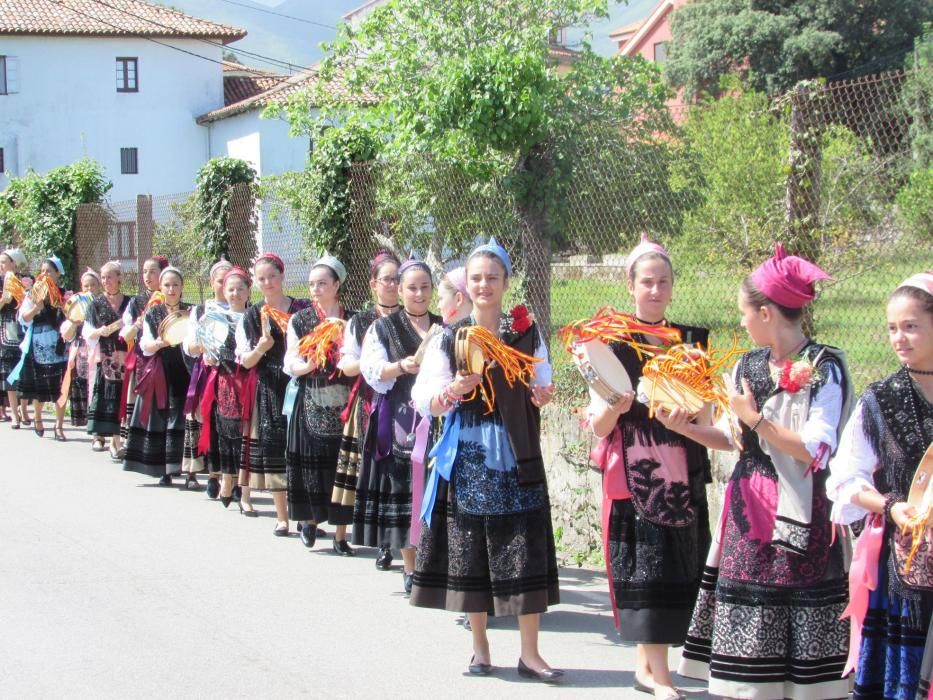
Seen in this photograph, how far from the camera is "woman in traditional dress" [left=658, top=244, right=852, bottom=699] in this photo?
439 cm

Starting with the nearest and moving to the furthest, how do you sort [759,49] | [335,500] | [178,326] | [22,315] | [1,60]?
[335,500], [178,326], [22,315], [759,49], [1,60]

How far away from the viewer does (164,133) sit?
48219 mm

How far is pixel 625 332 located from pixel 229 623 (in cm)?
280

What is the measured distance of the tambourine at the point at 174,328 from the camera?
35.6ft

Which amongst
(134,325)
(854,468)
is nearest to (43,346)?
(134,325)

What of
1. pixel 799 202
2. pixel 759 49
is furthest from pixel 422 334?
pixel 759 49

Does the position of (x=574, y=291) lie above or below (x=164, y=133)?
below

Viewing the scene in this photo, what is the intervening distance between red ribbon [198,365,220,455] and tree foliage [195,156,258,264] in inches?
148

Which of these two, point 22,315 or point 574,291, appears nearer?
point 574,291

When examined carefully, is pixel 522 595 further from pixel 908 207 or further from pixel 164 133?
pixel 164 133

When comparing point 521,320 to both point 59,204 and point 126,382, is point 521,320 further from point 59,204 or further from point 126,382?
point 59,204

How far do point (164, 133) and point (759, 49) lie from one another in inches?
902

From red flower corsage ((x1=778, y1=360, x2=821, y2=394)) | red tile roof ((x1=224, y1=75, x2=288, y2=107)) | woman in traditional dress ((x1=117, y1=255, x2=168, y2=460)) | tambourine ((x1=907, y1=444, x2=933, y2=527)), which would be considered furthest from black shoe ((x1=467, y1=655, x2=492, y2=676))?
red tile roof ((x1=224, y1=75, x2=288, y2=107))

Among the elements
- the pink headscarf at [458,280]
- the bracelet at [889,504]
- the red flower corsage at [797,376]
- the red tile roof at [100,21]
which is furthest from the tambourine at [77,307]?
the red tile roof at [100,21]
